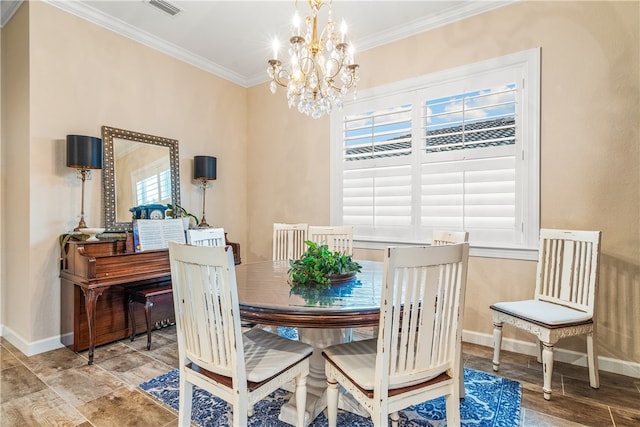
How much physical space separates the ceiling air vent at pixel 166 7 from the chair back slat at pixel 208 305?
2546mm

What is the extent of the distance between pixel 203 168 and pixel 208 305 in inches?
107

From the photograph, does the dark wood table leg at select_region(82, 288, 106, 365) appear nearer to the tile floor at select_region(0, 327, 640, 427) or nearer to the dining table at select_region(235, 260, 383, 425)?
the tile floor at select_region(0, 327, 640, 427)

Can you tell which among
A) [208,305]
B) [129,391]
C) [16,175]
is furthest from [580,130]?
[16,175]

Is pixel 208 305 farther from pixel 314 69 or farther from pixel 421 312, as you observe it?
pixel 314 69

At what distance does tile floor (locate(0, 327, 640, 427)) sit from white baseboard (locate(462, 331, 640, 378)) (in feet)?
0.18

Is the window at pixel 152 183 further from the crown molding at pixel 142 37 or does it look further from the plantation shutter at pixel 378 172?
the plantation shutter at pixel 378 172

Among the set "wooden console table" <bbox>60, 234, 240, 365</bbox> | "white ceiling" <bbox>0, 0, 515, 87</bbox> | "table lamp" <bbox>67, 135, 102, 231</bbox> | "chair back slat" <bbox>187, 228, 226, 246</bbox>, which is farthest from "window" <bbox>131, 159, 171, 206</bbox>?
"white ceiling" <bbox>0, 0, 515, 87</bbox>

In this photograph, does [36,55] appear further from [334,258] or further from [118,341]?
[334,258]

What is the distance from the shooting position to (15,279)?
304cm

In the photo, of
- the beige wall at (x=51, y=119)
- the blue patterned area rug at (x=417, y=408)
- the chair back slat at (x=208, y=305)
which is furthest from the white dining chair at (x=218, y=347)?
the beige wall at (x=51, y=119)

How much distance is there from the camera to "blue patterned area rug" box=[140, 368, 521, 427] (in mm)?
1883

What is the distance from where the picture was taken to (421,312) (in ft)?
4.50

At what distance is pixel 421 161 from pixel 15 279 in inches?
153

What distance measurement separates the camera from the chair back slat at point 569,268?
2.26m
